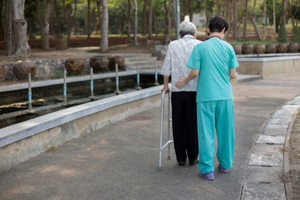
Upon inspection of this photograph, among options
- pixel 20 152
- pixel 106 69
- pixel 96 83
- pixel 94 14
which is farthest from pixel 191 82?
pixel 94 14

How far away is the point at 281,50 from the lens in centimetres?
2772

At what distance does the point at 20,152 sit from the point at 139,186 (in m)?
1.86

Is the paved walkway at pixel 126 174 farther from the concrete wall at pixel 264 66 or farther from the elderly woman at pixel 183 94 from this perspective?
the concrete wall at pixel 264 66

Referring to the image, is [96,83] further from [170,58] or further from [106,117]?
[170,58]

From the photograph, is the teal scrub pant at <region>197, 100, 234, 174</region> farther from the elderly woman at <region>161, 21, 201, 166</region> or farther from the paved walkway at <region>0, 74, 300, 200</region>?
the elderly woman at <region>161, 21, 201, 166</region>

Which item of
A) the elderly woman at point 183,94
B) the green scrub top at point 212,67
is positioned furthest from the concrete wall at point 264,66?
the green scrub top at point 212,67

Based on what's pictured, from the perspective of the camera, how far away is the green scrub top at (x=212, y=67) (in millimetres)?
5461

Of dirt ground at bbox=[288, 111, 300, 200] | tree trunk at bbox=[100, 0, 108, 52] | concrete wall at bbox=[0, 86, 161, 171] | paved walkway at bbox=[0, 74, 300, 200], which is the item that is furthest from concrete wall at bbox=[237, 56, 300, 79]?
paved walkway at bbox=[0, 74, 300, 200]

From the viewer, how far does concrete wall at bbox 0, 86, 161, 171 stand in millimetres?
5988

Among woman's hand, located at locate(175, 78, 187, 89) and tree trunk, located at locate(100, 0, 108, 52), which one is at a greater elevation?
tree trunk, located at locate(100, 0, 108, 52)

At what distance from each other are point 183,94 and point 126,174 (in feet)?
4.08

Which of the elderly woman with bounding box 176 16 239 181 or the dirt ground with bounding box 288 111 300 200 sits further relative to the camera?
the elderly woman with bounding box 176 16 239 181

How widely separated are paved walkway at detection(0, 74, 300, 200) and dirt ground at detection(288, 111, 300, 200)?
0.46ft

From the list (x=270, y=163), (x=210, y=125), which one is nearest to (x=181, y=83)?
(x=210, y=125)
